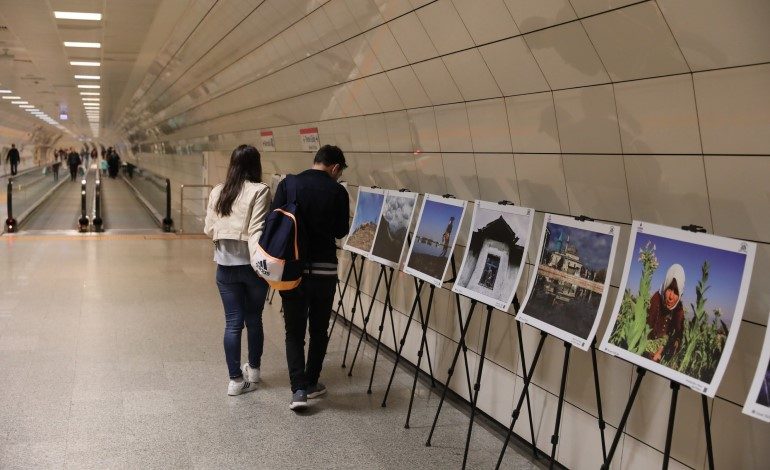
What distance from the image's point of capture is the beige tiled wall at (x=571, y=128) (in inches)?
109

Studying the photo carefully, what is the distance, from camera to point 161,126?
25484 millimetres

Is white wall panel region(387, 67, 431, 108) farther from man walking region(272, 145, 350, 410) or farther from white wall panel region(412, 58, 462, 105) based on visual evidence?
man walking region(272, 145, 350, 410)

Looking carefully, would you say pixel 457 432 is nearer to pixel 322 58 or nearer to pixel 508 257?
pixel 508 257

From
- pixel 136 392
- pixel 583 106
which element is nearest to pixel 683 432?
pixel 583 106

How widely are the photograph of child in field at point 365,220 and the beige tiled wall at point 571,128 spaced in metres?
0.35

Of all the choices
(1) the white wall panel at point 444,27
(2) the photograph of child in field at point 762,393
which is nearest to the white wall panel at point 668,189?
(2) the photograph of child in field at point 762,393

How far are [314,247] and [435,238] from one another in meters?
0.79

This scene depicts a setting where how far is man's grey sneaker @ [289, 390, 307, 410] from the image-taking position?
4.69 meters

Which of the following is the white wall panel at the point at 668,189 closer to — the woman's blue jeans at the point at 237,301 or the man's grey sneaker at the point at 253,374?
the woman's blue jeans at the point at 237,301

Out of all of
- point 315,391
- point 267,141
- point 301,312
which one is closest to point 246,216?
point 301,312

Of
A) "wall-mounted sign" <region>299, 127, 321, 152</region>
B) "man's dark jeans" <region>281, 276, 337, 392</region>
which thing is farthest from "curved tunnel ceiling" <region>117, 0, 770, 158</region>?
"man's dark jeans" <region>281, 276, 337, 392</region>

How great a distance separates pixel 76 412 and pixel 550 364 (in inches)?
117

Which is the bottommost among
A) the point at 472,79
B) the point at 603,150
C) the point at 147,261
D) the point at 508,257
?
the point at 147,261

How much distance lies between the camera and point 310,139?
27.0ft
